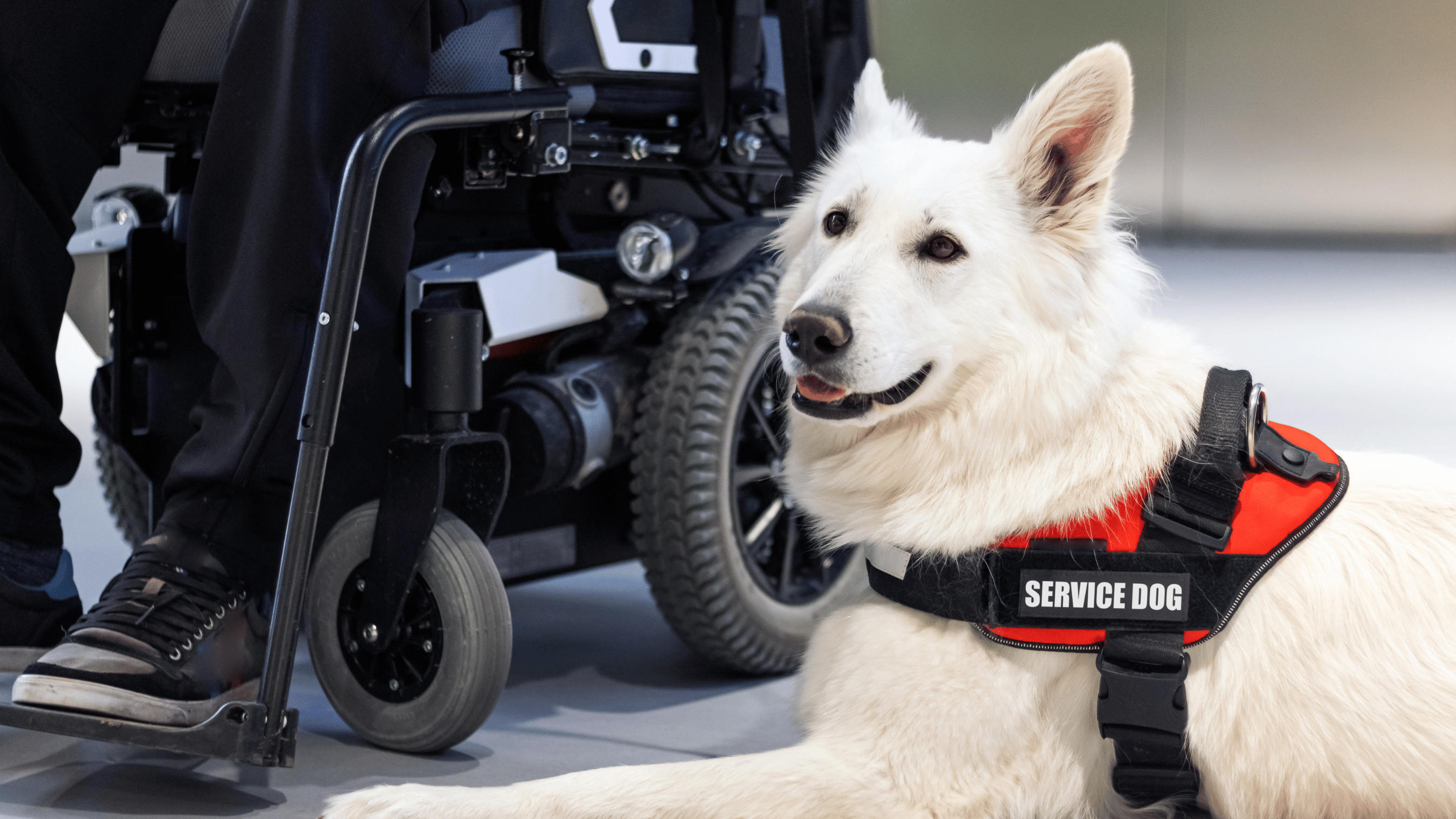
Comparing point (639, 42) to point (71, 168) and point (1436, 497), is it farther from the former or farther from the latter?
point (1436, 497)

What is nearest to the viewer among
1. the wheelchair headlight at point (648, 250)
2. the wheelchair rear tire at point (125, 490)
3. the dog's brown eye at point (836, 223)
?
the dog's brown eye at point (836, 223)

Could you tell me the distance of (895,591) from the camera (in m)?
1.32

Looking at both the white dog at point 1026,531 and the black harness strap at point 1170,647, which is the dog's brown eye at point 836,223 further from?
the black harness strap at point 1170,647

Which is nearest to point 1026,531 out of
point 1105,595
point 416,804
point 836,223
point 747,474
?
point 1105,595

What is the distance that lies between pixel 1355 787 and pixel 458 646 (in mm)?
1031

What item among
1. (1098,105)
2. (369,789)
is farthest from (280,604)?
(1098,105)

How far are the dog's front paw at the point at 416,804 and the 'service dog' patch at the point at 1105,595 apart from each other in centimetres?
57

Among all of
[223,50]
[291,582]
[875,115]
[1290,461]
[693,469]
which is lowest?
[693,469]

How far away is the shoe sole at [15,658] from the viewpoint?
157 centimetres

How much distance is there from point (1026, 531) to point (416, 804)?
2.24 feet

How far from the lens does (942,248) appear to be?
133 centimetres

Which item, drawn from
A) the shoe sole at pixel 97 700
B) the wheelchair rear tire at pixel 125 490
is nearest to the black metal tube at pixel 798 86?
the shoe sole at pixel 97 700

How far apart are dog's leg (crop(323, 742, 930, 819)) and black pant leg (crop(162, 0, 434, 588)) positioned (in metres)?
0.46

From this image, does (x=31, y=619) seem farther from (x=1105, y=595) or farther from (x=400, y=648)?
(x=1105, y=595)
